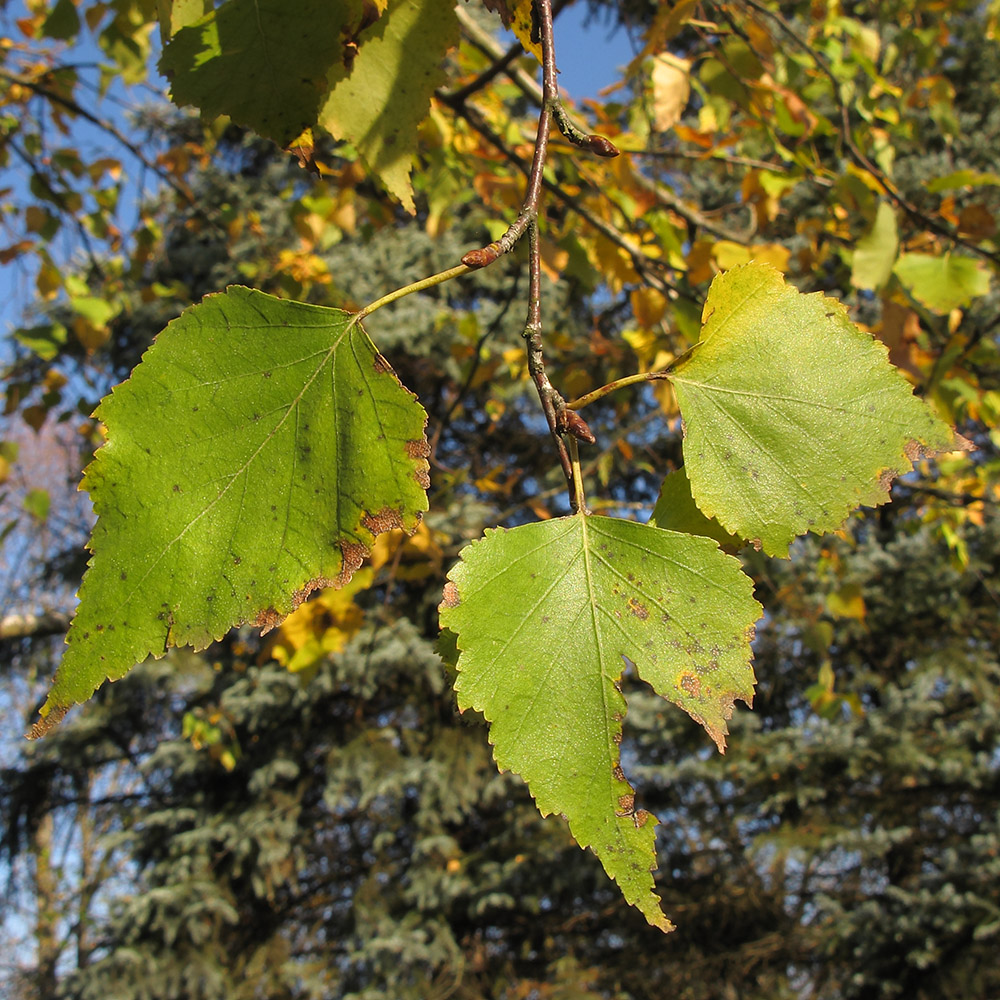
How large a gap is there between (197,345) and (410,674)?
11.5 ft

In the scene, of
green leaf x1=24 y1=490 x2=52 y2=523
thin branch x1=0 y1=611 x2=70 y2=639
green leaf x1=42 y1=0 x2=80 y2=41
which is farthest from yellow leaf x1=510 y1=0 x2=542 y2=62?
thin branch x1=0 y1=611 x2=70 y2=639

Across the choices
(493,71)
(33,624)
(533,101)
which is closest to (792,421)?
(493,71)

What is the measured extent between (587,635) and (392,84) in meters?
0.38

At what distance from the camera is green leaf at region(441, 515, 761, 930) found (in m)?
0.30

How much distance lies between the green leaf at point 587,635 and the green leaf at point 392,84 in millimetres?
288

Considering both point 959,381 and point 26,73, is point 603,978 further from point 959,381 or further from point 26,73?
point 26,73

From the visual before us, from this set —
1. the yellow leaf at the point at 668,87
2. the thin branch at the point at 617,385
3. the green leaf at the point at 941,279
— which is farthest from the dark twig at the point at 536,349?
the yellow leaf at the point at 668,87

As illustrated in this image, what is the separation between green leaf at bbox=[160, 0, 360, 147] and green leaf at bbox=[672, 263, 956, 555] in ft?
0.81

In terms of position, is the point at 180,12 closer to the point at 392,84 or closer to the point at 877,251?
the point at 392,84

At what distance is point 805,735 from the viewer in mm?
3518

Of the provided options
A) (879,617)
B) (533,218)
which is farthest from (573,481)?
(879,617)

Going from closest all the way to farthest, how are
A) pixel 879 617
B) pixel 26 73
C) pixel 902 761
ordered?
pixel 26 73, pixel 902 761, pixel 879 617

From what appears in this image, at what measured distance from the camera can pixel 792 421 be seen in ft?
1.11

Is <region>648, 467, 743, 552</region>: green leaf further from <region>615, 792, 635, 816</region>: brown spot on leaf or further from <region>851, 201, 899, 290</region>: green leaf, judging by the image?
<region>851, 201, 899, 290</region>: green leaf
